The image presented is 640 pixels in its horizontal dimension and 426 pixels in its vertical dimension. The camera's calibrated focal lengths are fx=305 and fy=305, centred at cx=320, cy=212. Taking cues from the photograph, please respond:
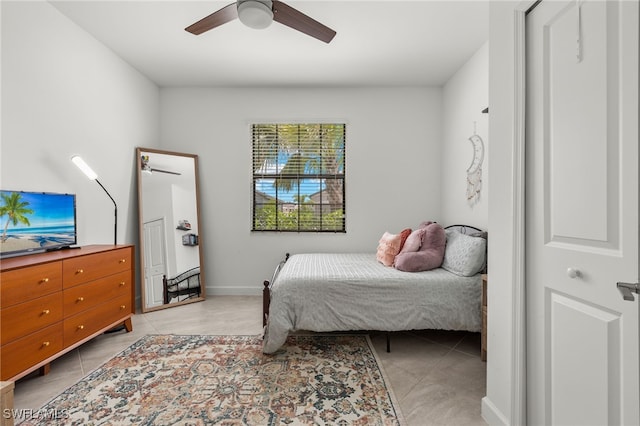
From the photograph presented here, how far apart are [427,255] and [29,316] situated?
2.85m

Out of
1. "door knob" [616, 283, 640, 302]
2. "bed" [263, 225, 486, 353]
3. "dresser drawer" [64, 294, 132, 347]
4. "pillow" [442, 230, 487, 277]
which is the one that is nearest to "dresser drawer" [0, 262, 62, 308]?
"dresser drawer" [64, 294, 132, 347]

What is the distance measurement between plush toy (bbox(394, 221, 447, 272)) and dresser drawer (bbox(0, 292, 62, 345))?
2537mm

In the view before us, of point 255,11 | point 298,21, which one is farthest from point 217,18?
point 298,21

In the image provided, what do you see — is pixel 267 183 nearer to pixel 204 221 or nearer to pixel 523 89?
pixel 204 221

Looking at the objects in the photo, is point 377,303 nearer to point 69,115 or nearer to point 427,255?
point 427,255

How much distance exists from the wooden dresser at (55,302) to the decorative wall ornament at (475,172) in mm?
3363

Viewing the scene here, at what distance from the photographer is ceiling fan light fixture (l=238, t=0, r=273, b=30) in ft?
6.35

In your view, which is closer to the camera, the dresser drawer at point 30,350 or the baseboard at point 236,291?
the dresser drawer at point 30,350

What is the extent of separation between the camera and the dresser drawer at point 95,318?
2148 mm

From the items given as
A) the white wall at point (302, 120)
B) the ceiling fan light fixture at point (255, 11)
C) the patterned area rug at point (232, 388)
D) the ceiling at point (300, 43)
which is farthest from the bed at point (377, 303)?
the ceiling at point (300, 43)

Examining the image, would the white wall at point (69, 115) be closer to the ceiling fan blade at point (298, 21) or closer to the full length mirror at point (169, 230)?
the full length mirror at point (169, 230)

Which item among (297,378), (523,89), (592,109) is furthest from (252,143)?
(592,109)

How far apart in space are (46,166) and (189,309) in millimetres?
1932

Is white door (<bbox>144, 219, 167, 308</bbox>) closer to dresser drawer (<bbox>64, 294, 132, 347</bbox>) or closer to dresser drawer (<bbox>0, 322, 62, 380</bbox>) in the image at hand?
dresser drawer (<bbox>64, 294, 132, 347</bbox>)
